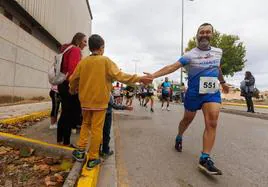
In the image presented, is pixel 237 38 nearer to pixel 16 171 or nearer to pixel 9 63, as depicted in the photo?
pixel 9 63

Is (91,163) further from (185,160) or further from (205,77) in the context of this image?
(205,77)

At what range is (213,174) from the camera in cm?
347

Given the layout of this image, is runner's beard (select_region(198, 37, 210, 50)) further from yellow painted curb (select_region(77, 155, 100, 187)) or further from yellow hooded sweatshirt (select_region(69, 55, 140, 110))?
yellow painted curb (select_region(77, 155, 100, 187))

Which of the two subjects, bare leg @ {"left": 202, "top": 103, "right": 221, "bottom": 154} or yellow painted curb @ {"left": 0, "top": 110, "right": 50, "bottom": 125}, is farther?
yellow painted curb @ {"left": 0, "top": 110, "right": 50, "bottom": 125}

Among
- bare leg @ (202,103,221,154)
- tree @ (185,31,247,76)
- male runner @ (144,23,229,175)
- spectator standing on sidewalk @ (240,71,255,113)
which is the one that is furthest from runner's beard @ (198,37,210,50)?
tree @ (185,31,247,76)

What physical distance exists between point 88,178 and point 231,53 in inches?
1652

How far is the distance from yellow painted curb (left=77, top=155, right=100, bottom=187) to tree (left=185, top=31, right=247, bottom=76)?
40.3m

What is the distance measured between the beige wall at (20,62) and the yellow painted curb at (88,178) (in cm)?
865

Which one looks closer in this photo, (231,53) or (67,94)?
(67,94)

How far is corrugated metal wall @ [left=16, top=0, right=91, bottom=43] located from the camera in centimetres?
1511

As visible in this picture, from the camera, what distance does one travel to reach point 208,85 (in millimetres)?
3982

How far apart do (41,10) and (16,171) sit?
49.9ft

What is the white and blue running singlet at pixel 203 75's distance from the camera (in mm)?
3979

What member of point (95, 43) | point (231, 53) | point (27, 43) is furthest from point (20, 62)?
point (231, 53)
